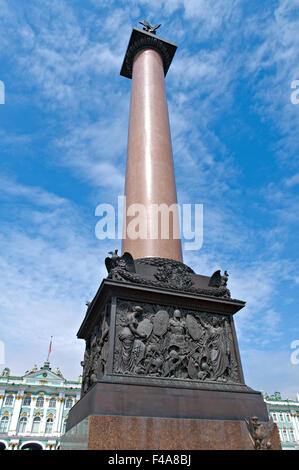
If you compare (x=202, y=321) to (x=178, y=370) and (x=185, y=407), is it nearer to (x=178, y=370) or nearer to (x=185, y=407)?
(x=178, y=370)

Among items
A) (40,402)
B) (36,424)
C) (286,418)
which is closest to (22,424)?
Result: (36,424)

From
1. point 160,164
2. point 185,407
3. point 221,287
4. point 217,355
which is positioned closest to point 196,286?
point 221,287

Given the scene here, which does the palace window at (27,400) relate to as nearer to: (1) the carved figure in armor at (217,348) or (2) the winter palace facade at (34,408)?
(2) the winter palace facade at (34,408)

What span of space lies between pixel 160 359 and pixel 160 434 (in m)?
1.60

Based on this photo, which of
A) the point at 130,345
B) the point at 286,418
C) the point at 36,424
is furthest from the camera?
the point at 286,418

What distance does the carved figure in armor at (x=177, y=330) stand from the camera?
8.20 meters

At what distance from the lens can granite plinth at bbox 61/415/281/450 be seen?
623cm

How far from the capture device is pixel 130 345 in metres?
7.67

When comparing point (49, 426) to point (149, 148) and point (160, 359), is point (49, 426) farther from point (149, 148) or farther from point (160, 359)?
point (160, 359)

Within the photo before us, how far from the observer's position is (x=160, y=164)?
11.9 meters

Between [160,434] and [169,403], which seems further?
[169,403]

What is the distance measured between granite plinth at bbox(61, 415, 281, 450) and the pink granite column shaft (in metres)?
4.60
